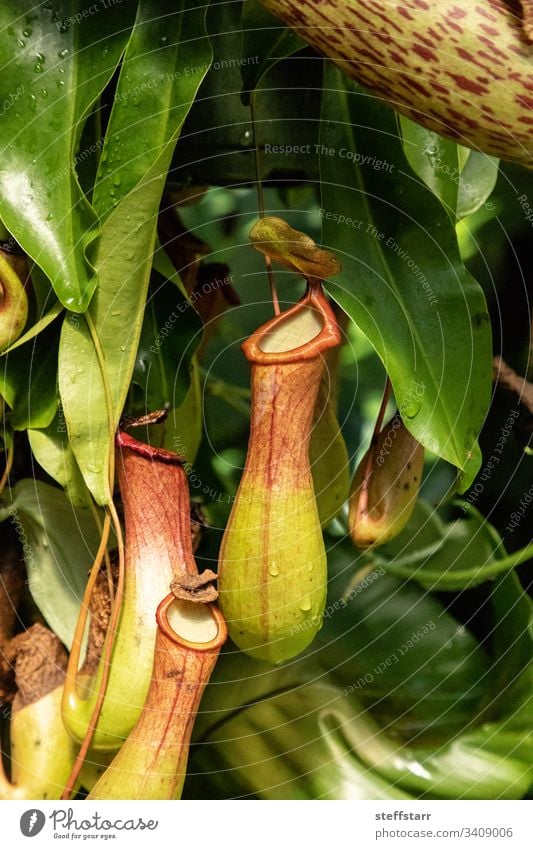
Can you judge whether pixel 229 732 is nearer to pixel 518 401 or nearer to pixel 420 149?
pixel 518 401

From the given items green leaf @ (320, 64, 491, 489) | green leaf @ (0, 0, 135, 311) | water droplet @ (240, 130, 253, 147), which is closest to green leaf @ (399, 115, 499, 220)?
green leaf @ (320, 64, 491, 489)

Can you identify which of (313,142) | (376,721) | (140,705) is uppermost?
(313,142)

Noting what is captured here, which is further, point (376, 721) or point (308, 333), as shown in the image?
point (376, 721)

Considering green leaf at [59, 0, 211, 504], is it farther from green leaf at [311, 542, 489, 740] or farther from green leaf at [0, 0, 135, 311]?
green leaf at [311, 542, 489, 740]

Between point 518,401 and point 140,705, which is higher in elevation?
point 518,401

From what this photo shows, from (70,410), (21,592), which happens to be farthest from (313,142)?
(21,592)

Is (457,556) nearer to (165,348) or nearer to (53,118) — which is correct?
(165,348)

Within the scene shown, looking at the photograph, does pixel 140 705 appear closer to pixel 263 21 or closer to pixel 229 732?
pixel 229 732
